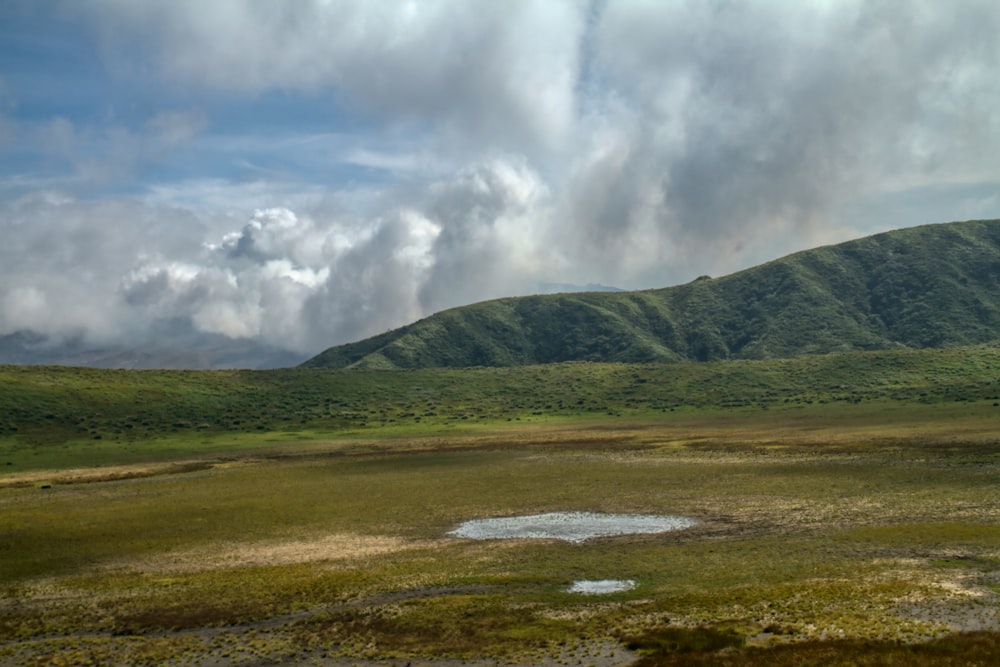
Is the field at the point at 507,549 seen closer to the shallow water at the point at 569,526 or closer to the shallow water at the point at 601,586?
the shallow water at the point at 601,586

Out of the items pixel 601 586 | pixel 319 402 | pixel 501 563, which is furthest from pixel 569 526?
pixel 319 402

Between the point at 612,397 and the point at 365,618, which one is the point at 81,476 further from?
the point at 612,397

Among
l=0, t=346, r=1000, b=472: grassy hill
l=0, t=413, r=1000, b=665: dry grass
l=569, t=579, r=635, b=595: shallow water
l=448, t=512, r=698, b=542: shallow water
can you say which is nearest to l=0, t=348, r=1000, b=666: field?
l=0, t=413, r=1000, b=665: dry grass

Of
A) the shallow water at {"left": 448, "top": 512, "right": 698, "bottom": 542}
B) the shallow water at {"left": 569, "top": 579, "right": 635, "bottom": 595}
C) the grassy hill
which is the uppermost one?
the grassy hill

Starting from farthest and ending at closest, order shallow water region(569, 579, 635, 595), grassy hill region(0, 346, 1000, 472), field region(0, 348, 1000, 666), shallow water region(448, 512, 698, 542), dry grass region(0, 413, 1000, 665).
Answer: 1. grassy hill region(0, 346, 1000, 472)
2. shallow water region(448, 512, 698, 542)
3. shallow water region(569, 579, 635, 595)
4. dry grass region(0, 413, 1000, 665)
5. field region(0, 348, 1000, 666)

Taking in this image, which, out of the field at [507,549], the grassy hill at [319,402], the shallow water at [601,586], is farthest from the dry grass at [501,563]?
the grassy hill at [319,402]

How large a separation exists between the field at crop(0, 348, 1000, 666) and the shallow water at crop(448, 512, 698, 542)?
1816 mm

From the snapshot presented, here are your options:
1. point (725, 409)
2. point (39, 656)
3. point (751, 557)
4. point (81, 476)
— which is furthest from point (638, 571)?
point (725, 409)

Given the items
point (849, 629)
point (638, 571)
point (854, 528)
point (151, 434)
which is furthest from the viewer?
point (151, 434)

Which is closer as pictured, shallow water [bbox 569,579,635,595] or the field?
the field

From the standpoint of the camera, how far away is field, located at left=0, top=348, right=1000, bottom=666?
3122cm

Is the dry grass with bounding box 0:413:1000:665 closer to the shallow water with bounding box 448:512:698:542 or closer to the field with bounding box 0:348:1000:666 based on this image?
the field with bounding box 0:348:1000:666

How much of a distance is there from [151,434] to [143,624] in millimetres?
108738

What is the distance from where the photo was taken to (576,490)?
231 feet
